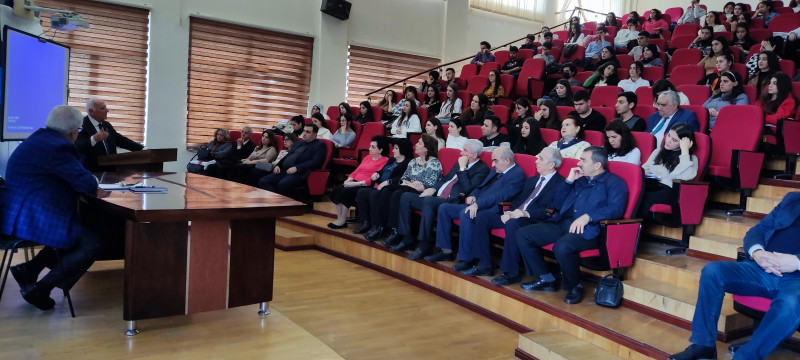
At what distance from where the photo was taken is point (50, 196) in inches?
107

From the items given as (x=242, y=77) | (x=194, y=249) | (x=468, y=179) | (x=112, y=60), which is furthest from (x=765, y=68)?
(x=112, y=60)

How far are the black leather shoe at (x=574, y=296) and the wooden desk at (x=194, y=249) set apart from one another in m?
1.43

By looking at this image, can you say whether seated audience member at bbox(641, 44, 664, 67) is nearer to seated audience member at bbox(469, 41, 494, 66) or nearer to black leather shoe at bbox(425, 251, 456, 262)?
seated audience member at bbox(469, 41, 494, 66)

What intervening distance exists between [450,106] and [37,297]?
4429mm

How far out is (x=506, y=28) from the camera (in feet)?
34.1

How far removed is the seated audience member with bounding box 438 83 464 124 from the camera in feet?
20.4

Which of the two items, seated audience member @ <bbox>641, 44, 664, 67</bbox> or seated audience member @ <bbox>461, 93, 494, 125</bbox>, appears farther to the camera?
seated audience member @ <bbox>641, 44, 664, 67</bbox>

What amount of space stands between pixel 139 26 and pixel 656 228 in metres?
6.33

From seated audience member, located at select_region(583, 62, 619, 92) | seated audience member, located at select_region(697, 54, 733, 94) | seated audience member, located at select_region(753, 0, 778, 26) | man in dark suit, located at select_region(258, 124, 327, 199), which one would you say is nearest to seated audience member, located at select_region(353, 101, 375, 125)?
man in dark suit, located at select_region(258, 124, 327, 199)

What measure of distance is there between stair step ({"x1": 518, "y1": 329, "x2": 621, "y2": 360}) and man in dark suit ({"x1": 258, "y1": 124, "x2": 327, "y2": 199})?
318cm

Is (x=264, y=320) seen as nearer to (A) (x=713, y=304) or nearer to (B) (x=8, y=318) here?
(B) (x=8, y=318)

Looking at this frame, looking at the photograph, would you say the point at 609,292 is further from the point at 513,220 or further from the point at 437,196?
the point at 437,196

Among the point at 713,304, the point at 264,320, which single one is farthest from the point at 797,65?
the point at 264,320

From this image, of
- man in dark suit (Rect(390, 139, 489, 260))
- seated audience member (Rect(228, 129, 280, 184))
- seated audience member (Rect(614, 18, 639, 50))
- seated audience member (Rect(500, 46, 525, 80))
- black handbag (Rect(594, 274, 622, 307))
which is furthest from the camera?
seated audience member (Rect(614, 18, 639, 50))
